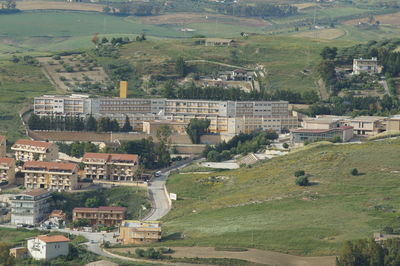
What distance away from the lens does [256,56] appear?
523ft

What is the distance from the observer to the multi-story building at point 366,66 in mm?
145875

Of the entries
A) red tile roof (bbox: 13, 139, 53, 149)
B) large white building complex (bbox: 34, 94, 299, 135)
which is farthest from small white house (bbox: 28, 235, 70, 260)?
large white building complex (bbox: 34, 94, 299, 135)

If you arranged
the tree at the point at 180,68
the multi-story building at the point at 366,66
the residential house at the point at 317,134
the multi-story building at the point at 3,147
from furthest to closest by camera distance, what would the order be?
the tree at the point at 180,68
the multi-story building at the point at 366,66
the residential house at the point at 317,134
the multi-story building at the point at 3,147

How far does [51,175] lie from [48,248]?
22.1 metres

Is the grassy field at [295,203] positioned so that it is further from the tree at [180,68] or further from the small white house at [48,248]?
the tree at [180,68]

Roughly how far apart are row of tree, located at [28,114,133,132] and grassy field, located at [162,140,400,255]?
54.4ft

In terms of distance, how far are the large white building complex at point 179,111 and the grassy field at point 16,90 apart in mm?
2653

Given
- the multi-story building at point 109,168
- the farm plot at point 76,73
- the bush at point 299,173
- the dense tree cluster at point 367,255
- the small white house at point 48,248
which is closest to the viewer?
the dense tree cluster at point 367,255

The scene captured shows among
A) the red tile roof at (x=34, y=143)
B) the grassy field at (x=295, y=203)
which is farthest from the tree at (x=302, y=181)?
the red tile roof at (x=34, y=143)

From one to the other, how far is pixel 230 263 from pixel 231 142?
39734 millimetres

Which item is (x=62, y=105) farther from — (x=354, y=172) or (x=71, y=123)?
(x=354, y=172)

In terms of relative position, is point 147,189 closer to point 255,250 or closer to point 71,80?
point 255,250

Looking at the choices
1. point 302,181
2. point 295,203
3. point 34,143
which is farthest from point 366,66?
point 295,203

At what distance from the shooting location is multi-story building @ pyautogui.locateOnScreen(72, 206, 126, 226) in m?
101
